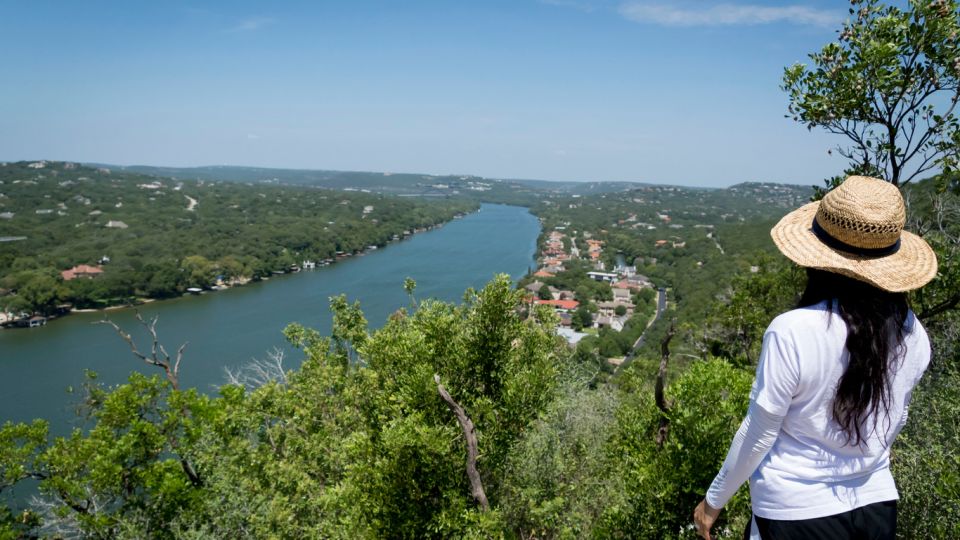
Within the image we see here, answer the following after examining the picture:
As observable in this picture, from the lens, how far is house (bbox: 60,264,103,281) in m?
38.7

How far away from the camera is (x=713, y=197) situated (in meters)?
143

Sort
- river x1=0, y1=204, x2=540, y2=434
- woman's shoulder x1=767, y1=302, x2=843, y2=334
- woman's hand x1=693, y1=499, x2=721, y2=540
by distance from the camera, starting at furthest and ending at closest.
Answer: river x1=0, y1=204, x2=540, y2=434, woman's hand x1=693, y1=499, x2=721, y2=540, woman's shoulder x1=767, y1=302, x2=843, y2=334

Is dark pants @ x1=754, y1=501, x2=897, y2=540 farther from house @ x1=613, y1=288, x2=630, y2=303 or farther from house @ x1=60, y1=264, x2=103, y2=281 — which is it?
house @ x1=613, y1=288, x2=630, y2=303

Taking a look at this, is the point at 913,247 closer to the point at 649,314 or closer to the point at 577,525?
the point at 577,525

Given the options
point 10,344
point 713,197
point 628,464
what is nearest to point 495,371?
point 628,464

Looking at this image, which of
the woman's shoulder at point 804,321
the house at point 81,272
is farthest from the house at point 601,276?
the woman's shoulder at point 804,321

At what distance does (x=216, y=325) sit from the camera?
32688 mm

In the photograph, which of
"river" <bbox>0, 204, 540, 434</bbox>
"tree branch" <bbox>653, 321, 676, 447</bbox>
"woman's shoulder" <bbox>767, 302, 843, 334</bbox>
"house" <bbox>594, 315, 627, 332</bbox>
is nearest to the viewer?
"woman's shoulder" <bbox>767, 302, 843, 334</bbox>

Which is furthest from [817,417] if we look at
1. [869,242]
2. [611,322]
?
[611,322]

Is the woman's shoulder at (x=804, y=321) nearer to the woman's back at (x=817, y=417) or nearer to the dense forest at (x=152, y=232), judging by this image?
the woman's back at (x=817, y=417)

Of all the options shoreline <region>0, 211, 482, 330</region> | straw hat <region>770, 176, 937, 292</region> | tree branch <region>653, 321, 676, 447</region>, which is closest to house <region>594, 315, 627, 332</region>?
shoreline <region>0, 211, 482, 330</region>

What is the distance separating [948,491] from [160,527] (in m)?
9.07

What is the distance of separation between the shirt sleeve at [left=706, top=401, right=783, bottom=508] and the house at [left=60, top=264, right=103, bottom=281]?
4712 centimetres

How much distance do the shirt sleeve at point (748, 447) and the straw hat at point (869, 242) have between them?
38cm
